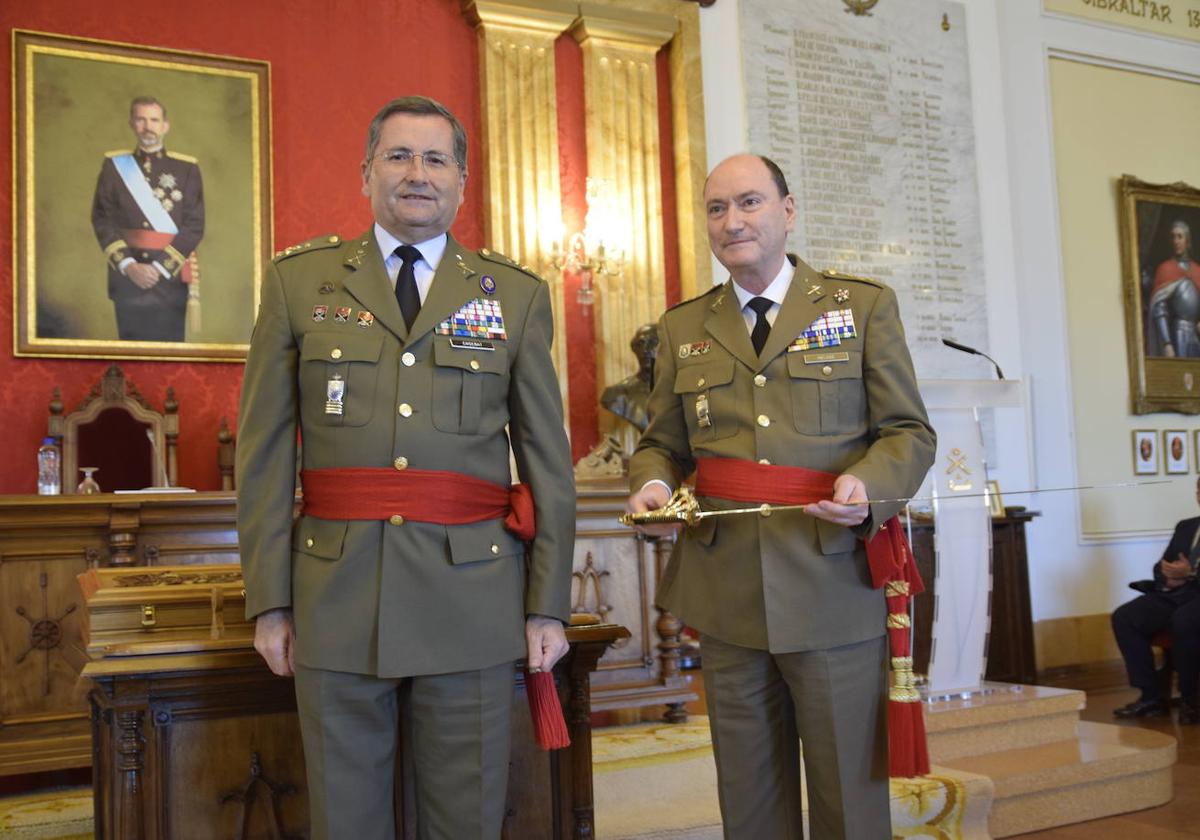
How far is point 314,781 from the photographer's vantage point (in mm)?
1778

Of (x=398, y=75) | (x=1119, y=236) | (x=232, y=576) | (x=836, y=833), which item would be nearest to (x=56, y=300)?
(x=398, y=75)

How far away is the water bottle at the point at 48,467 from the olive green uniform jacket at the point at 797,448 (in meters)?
2.99

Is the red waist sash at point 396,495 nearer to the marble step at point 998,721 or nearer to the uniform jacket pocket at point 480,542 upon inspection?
the uniform jacket pocket at point 480,542

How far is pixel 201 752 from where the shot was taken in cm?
222

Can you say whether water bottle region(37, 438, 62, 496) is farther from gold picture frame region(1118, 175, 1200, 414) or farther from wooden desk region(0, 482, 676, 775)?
gold picture frame region(1118, 175, 1200, 414)

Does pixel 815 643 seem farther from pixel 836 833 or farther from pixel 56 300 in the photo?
pixel 56 300

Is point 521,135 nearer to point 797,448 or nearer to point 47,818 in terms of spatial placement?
point 47,818

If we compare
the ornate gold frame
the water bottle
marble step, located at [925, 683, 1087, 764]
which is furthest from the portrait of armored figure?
the water bottle

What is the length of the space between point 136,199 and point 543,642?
3.74 m

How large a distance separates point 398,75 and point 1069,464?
481 cm

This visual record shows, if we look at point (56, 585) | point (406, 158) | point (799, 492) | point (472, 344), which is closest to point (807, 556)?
point (799, 492)

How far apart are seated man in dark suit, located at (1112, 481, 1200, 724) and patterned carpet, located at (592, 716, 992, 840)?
8.18 feet

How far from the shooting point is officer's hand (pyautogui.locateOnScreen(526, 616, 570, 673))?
1.91 m

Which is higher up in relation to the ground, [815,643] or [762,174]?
[762,174]
